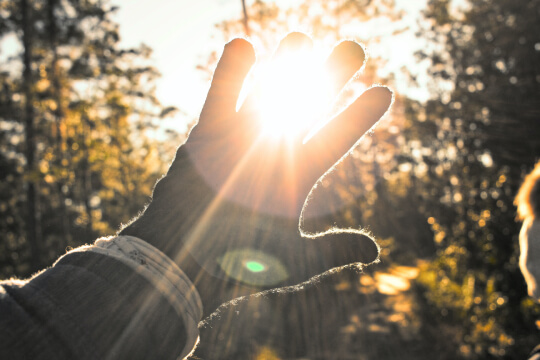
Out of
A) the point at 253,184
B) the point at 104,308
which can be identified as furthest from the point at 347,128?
the point at 104,308

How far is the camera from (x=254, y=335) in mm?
8898

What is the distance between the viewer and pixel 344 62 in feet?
3.96

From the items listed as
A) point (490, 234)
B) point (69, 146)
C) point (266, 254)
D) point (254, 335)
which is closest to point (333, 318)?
point (254, 335)

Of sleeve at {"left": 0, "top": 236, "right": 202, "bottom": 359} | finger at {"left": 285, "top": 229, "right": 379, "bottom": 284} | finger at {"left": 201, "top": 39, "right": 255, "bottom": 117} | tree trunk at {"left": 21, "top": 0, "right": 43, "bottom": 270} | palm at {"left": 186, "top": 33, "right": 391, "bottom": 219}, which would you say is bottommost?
tree trunk at {"left": 21, "top": 0, "right": 43, "bottom": 270}

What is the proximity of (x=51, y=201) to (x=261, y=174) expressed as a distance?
23.9 metres

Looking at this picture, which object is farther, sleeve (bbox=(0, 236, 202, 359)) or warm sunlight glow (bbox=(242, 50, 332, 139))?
warm sunlight glow (bbox=(242, 50, 332, 139))

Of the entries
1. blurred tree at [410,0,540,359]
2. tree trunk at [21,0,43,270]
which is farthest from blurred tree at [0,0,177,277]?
blurred tree at [410,0,540,359]

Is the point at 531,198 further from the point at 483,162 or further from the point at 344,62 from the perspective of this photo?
the point at 483,162

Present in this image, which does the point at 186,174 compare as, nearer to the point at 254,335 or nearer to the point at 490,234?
the point at 490,234

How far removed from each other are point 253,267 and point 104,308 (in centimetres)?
43

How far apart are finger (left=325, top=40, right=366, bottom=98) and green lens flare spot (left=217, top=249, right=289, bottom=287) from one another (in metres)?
0.57

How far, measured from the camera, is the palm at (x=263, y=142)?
1.20m

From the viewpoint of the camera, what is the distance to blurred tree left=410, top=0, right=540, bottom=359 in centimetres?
682

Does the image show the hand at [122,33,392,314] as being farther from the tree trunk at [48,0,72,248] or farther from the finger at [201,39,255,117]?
the tree trunk at [48,0,72,248]
